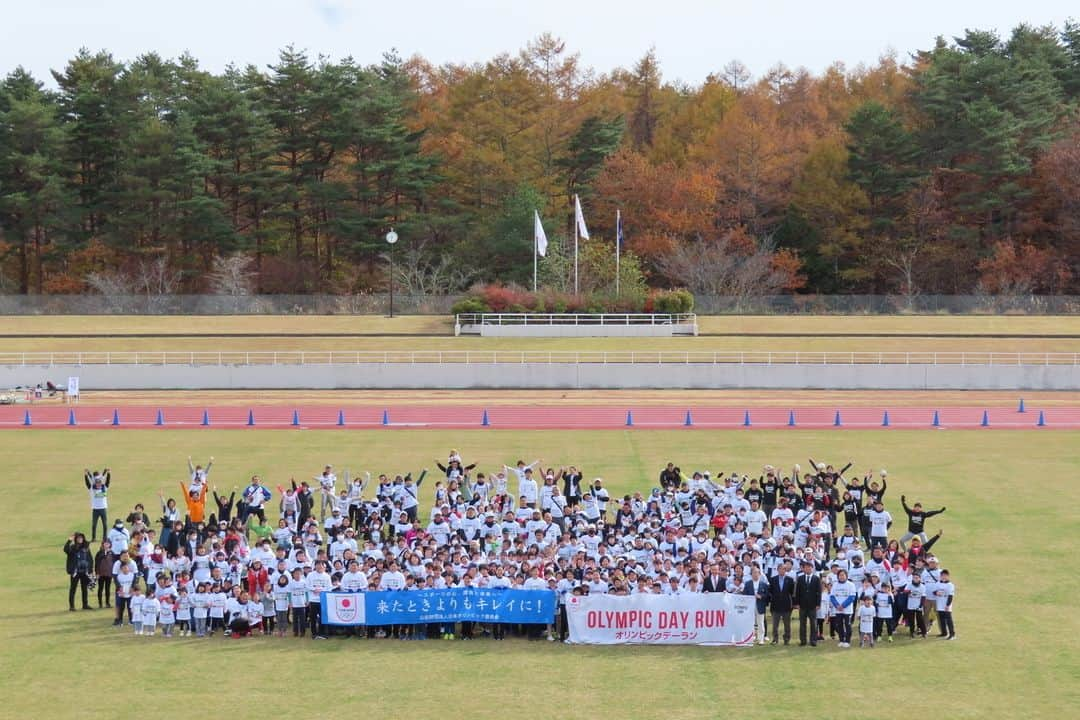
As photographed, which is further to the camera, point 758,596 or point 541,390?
point 541,390

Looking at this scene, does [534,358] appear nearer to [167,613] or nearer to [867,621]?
[167,613]

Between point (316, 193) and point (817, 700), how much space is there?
7455cm

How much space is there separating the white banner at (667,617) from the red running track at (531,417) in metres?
21.7

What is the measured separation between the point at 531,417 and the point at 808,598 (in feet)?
81.6

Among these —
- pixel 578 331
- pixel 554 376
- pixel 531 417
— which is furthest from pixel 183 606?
pixel 578 331

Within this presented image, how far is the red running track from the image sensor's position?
130ft

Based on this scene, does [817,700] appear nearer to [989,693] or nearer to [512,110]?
[989,693]

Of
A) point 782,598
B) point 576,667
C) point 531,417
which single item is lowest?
point 576,667

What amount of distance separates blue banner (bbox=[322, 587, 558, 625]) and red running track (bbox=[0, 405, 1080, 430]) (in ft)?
70.4

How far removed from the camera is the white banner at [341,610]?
17594 mm

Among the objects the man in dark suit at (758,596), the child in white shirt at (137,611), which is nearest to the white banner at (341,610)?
the child in white shirt at (137,611)

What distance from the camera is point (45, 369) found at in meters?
50.0

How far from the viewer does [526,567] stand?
17656 mm

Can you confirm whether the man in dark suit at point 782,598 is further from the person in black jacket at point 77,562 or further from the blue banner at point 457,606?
the person in black jacket at point 77,562
